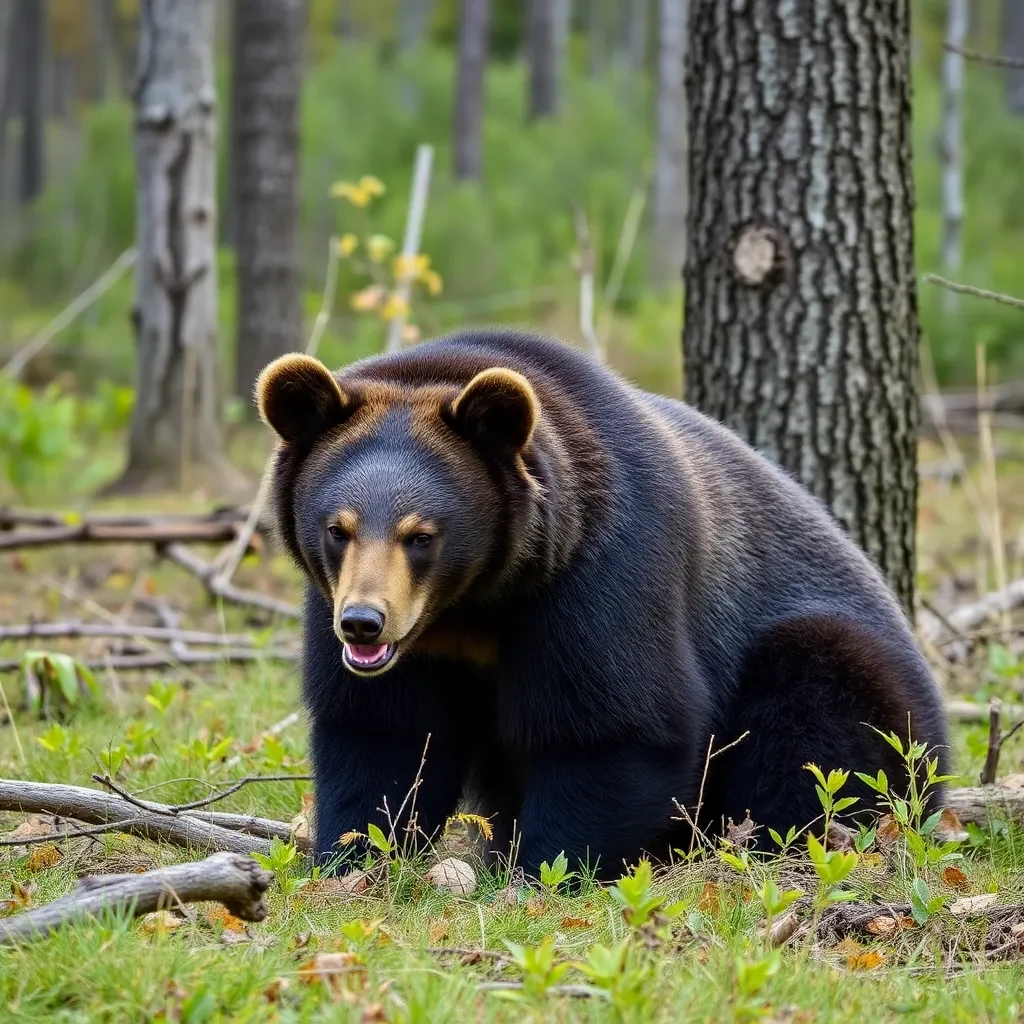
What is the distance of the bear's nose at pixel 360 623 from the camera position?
11.8ft

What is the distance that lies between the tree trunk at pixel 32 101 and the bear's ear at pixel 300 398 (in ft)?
104

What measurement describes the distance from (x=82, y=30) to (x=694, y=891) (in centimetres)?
5127

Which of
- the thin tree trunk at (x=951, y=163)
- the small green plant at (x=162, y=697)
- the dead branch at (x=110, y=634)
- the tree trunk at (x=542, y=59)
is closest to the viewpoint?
the small green plant at (x=162, y=697)

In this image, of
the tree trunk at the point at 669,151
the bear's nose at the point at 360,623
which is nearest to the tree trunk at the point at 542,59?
the tree trunk at the point at 669,151

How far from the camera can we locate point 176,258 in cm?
1048

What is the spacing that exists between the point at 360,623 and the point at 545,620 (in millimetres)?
693

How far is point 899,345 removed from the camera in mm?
5777

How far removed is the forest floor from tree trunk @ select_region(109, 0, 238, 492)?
17.9 feet

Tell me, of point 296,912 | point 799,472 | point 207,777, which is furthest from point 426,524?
point 799,472

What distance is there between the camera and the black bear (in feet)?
13.0

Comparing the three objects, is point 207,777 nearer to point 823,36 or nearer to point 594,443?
point 594,443

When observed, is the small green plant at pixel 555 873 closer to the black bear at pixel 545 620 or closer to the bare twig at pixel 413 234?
the black bear at pixel 545 620

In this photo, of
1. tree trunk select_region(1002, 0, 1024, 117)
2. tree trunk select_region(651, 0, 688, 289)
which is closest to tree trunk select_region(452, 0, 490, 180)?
tree trunk select_region(651, 0, 688, 289)

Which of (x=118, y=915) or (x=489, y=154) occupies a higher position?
(x=489, y=154)
